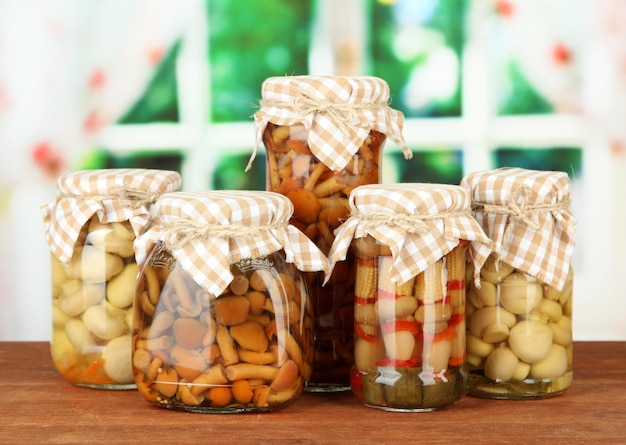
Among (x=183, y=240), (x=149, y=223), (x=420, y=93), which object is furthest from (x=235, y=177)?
(x=183, y=240)

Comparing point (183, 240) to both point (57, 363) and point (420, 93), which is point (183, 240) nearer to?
point (57, 363)

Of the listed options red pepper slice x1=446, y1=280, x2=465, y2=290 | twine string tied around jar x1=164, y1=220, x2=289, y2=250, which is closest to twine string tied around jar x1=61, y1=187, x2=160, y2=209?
twine string tied around jar x1=164, y1=220, x2=289, y2=250

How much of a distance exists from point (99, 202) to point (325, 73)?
0.57 metres

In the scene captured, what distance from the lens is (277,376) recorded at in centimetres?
89

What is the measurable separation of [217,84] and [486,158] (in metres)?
0.43

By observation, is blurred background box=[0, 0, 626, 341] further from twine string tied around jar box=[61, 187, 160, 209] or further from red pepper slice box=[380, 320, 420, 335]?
red pepper slice box=[380, 320, 420, 335]

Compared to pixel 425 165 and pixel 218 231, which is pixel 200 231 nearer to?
pixel 218 231

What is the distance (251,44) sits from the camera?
1466 mm

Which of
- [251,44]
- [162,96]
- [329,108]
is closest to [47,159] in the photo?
[162,96]

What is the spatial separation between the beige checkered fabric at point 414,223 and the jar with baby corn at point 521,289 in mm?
71

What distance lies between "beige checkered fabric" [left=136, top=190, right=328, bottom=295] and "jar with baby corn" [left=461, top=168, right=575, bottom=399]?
20 centimetres

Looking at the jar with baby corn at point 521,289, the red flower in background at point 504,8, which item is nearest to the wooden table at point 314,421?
the jar with baby corn at point 521,289

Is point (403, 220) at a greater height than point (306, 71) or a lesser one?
lesser

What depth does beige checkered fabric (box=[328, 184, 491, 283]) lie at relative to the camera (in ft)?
2.87
